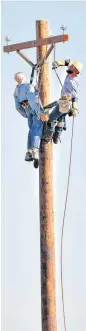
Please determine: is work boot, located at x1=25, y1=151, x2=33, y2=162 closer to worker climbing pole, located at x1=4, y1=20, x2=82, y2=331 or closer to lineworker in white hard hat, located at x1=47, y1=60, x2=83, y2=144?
worker climbing pole, located at x1=4, y1=20, x2=82, y2=331

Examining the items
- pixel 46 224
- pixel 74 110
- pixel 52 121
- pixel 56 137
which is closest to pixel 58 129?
pixel 56 137

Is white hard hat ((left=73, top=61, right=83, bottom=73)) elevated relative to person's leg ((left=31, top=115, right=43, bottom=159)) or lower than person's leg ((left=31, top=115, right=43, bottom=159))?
elevated

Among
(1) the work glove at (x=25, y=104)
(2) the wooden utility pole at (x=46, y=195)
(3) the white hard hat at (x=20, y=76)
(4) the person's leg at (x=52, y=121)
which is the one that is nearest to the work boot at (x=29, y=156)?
(2) the wooden utility pole at (x=46, y=195)

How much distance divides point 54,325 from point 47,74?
8.41 ft

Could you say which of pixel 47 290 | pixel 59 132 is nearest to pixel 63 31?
pixel 59 132

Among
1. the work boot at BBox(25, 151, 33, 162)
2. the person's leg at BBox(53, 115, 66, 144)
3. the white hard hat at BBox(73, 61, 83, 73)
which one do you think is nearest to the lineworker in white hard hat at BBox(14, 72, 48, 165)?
the work boot at BBox(25, 151, 33, 162)

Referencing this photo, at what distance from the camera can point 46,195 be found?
6645 mm

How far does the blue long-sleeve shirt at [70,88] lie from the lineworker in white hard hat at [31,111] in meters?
0.28

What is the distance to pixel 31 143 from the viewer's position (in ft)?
21.9

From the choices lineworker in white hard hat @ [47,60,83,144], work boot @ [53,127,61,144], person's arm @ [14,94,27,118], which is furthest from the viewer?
person's arm @ [14,94,27,118]

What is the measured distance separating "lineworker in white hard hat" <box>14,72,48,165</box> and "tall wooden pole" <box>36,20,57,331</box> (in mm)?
137

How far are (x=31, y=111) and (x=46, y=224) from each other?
1.17m

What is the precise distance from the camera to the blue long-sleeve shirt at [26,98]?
21.9 ft

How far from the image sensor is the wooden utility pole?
6.40m
